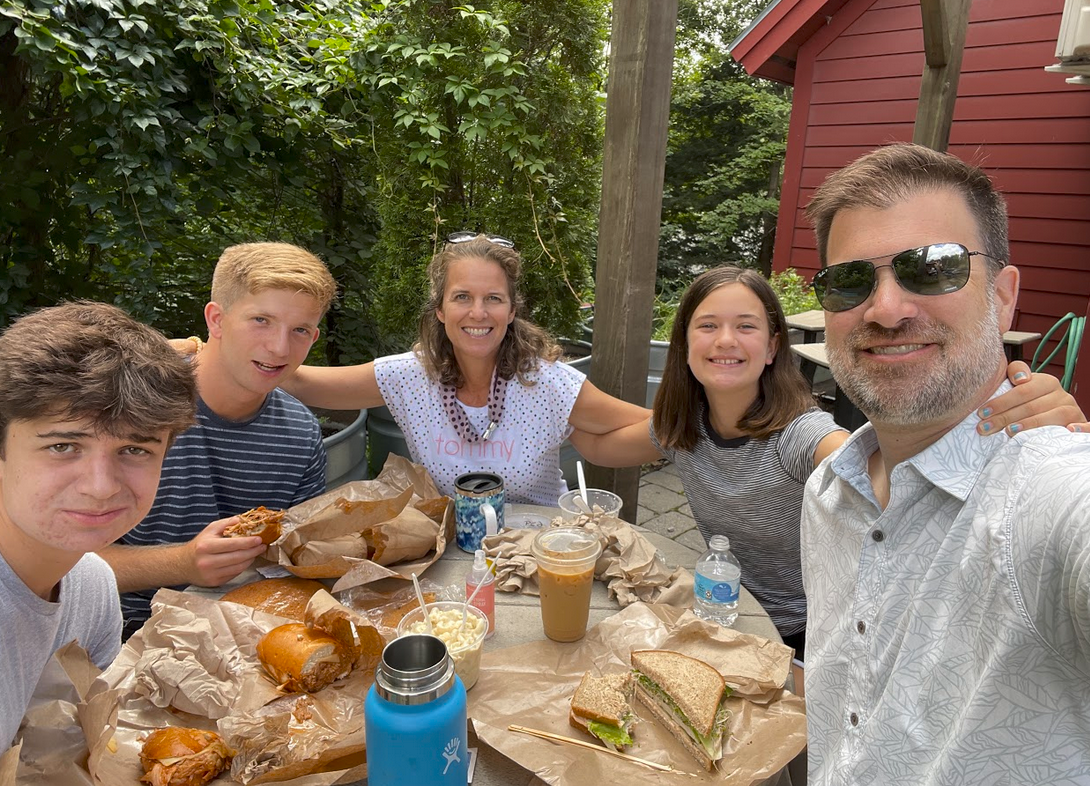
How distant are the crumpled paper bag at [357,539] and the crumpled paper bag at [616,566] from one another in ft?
0.66

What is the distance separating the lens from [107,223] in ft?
11.6

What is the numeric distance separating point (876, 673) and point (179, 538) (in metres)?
2.11

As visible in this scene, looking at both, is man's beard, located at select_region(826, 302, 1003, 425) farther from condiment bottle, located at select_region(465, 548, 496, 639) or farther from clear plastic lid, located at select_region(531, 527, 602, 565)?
condiment bottle, located at select_region(465, 548, 496, 639)

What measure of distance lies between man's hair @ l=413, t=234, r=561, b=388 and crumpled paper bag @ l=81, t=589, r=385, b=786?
1.25 m

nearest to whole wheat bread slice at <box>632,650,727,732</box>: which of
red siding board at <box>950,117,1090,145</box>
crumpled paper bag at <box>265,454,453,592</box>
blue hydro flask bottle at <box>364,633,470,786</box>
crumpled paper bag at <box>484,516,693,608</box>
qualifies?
crumpled paper bag at <box>484,516,693,608</box>

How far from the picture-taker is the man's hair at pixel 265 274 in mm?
2201

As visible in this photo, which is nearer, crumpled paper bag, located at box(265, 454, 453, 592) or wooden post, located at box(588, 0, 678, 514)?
crumpled paper bag, located at box(265, 454, 453, 592)

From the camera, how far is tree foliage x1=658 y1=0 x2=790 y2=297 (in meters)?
14.7

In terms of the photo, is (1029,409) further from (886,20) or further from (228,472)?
(886,20)

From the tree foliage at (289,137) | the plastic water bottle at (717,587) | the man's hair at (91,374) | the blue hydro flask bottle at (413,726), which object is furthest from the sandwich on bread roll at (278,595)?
the tree foliage at (289,137)

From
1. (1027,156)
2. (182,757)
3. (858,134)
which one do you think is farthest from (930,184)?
(858,134)

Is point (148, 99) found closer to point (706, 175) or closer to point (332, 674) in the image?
point (332, 674)

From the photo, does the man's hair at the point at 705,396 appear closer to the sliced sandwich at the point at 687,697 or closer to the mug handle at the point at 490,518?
the mug handle at the point at 490,518

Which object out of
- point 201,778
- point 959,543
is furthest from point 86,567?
point 959,543
